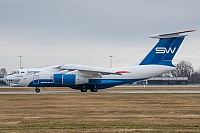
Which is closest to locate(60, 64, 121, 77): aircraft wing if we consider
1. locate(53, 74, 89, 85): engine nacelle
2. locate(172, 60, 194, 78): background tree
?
locate(53, 74, 89, 85): engine nacelle

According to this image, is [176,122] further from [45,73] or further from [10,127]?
[45,73]

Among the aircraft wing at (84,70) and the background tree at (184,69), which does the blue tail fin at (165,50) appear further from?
the background tree at (184,69)

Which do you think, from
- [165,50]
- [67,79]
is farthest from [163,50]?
[67,79]

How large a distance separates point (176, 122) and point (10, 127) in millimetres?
5806

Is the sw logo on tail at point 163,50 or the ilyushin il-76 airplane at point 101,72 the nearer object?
the ilyushin il-76 airplane at point 101,72

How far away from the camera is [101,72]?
142 ft

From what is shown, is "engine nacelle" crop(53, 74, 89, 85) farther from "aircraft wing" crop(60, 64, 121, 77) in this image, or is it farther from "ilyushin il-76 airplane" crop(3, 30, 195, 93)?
"aircraft wing" crop(60, 64, 121, 77)

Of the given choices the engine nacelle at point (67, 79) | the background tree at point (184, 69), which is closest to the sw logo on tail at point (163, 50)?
the engine nacelle at point (67, 79)

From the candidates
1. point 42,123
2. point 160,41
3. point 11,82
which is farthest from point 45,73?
point 42,123

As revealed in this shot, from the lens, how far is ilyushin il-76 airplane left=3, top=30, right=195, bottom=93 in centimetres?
4372

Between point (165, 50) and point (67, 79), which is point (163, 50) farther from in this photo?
point (67, 79)

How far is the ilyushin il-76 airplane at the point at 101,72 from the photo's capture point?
1721 inches

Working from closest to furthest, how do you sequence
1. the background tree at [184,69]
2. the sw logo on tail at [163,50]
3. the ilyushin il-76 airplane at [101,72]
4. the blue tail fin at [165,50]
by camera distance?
the ilyushin il-76 airplane at [101,72] → the blue tail fin at [165,50] → the sw logo on tail at [163,50] → the background tree at [184,69]

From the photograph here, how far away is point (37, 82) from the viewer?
144 ft
